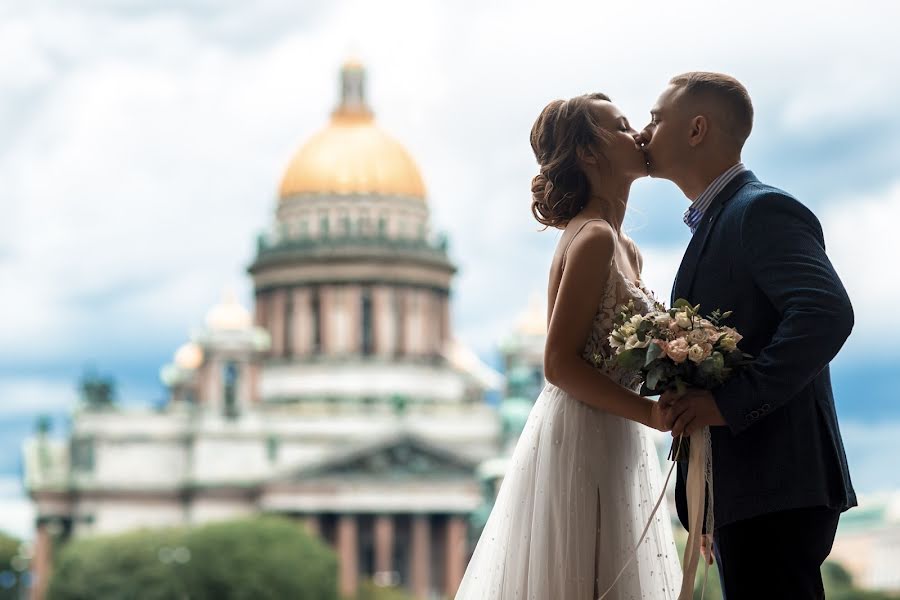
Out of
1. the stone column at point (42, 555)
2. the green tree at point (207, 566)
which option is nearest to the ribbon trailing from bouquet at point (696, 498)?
the green tree at point (207, 566)

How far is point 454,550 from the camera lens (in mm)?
88562

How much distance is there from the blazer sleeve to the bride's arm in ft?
1.93

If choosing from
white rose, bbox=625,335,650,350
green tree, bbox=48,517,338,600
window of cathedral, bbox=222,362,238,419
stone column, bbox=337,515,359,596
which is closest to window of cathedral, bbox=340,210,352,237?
window of cathedral, bbox=222,362,238,419

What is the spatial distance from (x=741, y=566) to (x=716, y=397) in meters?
0.65

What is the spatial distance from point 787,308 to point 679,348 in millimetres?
426

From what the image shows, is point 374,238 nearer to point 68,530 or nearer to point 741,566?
point 68,530

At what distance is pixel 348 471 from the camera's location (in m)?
89.6

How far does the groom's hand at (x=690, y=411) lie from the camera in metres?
8.87

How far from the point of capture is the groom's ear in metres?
9.30

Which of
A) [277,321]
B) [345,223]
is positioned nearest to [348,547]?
[277,321]

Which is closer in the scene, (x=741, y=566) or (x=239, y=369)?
(x=741, y=566)

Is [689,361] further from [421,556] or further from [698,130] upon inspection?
[421,556]

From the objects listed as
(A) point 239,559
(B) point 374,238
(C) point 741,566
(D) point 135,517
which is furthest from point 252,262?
(C) point 741,566

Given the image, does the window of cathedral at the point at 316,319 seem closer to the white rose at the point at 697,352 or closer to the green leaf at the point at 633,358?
the green leaf at the point at 633,358
